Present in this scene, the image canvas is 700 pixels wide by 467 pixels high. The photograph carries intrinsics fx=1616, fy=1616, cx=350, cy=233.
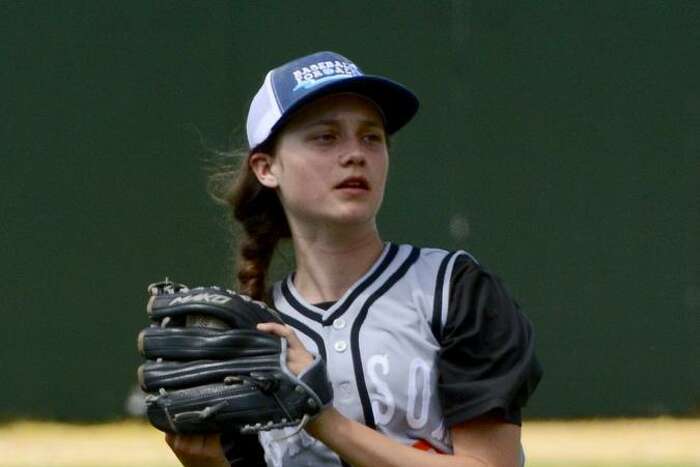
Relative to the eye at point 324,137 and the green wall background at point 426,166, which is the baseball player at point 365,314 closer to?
the eye at point 324,137

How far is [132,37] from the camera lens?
7164mm

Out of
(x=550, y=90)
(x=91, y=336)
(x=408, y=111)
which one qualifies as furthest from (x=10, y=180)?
(x=408, y=111)

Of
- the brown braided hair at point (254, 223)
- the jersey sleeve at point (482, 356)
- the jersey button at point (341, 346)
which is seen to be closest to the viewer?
the jersey sleeve at point (482, 356)

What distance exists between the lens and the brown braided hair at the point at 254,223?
3162 mm

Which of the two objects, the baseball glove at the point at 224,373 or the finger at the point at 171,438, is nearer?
the baseball glove at the point at 224,373

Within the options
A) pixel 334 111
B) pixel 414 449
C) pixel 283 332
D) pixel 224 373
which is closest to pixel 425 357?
pixel 414 449

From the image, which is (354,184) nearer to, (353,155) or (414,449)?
(353,155)

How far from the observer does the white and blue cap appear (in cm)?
290

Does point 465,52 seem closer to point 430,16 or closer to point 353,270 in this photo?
point 430,16

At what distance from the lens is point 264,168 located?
10.1 ft

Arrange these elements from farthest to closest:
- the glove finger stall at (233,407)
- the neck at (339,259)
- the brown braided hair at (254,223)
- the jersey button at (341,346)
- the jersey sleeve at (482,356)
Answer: the brown braided hair at (254,223), the neck at (339,259), the jersey button at (341,346), the jersey sleeve at (482,356), the glove finger stall at (233,407)

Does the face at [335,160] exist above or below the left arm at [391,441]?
above

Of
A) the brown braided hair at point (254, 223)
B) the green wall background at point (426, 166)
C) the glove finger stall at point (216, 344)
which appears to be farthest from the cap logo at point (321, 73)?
the green wall background at point (426, 166)

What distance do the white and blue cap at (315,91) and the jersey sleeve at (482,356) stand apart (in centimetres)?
37
